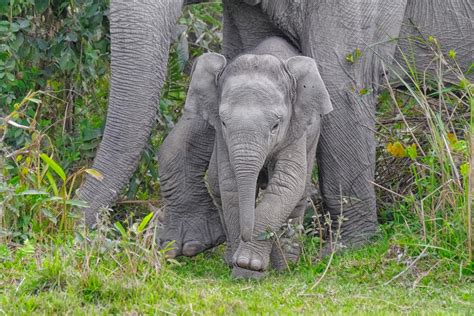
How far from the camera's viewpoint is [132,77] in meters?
6.83

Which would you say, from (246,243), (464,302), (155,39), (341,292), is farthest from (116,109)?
(464,302)

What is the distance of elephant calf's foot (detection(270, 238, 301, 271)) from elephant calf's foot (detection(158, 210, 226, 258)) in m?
0.62

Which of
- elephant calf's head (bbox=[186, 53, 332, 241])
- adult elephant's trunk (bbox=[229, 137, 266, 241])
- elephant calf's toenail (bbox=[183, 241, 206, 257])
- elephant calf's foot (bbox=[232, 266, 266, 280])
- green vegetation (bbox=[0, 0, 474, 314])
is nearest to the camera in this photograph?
green vegetation (bbox=[0, 0, 474, 314])

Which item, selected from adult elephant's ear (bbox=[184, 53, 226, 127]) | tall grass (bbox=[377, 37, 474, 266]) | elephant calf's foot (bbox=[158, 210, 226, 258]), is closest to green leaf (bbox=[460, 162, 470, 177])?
tall grass (bbox=[377, 37, 474, 266])

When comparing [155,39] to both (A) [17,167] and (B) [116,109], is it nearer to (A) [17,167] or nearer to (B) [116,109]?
(B) [116,109]

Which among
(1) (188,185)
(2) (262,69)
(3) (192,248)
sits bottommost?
(3) (192,248)

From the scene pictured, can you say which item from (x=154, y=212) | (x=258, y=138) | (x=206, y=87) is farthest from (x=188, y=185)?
(x=258, y=138)

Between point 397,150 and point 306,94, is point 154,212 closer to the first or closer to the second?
point 306,94

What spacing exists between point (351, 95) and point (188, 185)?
108 centimetres

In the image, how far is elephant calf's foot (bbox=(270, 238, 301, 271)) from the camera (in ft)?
23.8

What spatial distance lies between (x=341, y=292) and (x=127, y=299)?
1.18m

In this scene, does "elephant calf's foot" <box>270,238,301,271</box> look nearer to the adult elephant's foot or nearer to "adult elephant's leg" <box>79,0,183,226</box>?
the adult elephant's foot

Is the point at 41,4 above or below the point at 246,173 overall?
above

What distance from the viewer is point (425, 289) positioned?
22.3 feet
